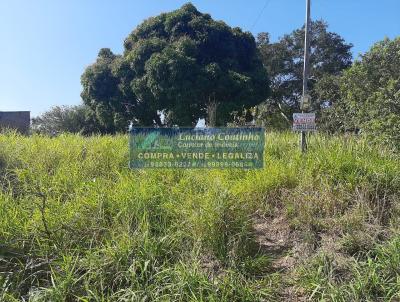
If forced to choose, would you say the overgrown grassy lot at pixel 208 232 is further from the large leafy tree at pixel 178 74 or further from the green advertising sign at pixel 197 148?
the large leafy tree at pixel 178 74

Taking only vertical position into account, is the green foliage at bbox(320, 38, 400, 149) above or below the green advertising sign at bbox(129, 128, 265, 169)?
above

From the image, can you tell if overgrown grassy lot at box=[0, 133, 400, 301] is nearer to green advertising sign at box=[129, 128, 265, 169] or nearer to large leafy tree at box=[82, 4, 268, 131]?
green advertising sign at box=[129, 128, 265, 169]

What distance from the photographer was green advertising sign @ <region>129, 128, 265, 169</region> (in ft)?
16.8

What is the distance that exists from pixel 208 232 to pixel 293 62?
18154 millimetres

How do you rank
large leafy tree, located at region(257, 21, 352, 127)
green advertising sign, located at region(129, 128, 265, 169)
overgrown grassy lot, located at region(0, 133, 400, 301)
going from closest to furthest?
overgrown grassy lot, located at region(0, 133, 400, 301), green advertising sign, located at region(129, 128, 265, 169), large leafy tree, located at region(257, 21, 352, 127)

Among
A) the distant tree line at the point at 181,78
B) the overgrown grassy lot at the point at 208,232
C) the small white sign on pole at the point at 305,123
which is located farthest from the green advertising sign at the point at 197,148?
the distant tree line at the point at 181,78

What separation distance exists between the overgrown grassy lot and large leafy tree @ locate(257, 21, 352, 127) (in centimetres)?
1518

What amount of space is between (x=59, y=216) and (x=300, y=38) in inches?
738

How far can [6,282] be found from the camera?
106 inches

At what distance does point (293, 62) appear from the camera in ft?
65.2

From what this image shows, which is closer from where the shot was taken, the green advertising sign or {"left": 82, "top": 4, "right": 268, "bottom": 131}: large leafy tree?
the green advertising sign

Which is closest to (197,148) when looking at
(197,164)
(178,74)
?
(197,164)

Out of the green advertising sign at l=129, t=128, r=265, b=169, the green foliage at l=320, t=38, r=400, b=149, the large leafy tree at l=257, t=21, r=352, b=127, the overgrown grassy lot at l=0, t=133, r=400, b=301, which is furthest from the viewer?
the large leafy tree at l=257, t=21, r=352, b=127

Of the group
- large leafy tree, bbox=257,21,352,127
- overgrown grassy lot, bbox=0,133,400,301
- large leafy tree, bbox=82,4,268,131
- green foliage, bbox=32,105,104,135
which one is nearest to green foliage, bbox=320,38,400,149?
overgrown grassy lot, bbox=0,133,400,301
